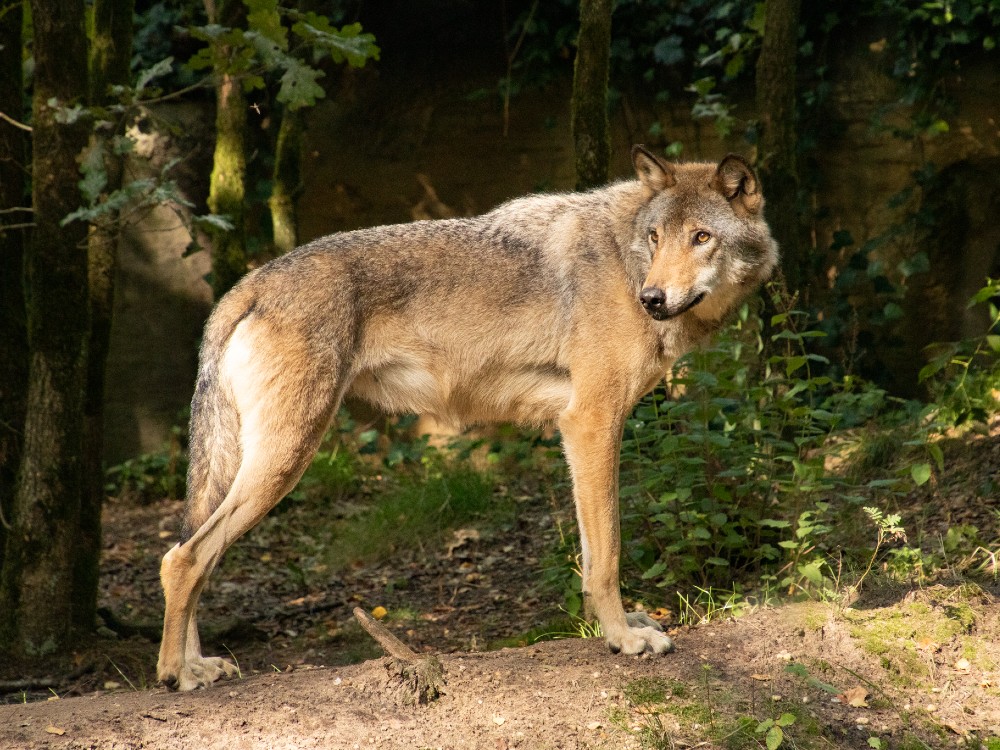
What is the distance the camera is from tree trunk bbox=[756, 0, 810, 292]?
6902mm

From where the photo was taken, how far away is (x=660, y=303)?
431 cm

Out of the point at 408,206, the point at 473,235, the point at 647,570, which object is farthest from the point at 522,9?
the point at 647,570

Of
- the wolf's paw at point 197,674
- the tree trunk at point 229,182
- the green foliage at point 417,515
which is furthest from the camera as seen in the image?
the tree trunk at point 229,182

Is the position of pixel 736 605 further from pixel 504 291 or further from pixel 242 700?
pixel 242 700

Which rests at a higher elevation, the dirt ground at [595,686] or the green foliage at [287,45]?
the green foliage at [287,45]

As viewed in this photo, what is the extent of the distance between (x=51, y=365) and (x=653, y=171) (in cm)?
326

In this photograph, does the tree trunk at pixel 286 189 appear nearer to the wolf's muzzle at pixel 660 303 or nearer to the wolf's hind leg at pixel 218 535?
the wolf's hind leg at pixel 218 535

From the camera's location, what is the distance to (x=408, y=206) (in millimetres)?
10578

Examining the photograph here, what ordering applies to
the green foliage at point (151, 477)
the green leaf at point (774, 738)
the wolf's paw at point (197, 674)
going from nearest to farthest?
1. the green leaf at point (774, 738)
2. the wolf's paw at point (197, 674)
3. the green foliage at point (151, 477)

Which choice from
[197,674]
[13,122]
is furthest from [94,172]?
[197,674]

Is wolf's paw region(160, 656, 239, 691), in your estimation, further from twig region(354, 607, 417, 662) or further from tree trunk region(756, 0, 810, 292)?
tree trunk region(756, 0, 810, 292)

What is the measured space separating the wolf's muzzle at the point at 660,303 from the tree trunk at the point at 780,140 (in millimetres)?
2767

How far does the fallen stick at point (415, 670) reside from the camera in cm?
402

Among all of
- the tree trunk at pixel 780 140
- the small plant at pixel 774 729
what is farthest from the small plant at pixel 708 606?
the tree trunk at pixel 780 140
